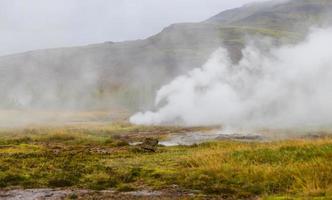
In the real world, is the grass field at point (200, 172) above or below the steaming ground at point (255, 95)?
below

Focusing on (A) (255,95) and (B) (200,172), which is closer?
(B) (200,172)

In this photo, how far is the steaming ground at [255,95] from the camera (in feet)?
313

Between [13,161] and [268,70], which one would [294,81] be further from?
[13,161]

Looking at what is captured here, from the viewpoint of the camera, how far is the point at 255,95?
104m

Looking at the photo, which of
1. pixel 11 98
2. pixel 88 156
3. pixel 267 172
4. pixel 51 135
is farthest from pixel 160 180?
pixel 11 98

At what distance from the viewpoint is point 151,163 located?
35469 millimetres

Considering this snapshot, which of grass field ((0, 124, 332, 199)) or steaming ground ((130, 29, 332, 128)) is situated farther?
steaming ground ((130, 29, 332, 128))

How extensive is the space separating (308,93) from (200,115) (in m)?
21.4

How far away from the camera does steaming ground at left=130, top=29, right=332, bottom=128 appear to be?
95312 millimetres

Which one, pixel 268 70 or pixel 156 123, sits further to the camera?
pixel 268 70

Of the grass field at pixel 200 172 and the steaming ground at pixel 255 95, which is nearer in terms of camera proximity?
the grass field at pixel 200 172

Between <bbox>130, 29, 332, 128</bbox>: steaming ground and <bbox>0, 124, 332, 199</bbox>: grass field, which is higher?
<bbox>130, 29, 332, 128</bbox>: steaming ground

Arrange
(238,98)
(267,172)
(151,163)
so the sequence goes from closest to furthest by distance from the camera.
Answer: (267,172) → (151,163) → (238,98)

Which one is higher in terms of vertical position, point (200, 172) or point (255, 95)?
point (255, 95)
